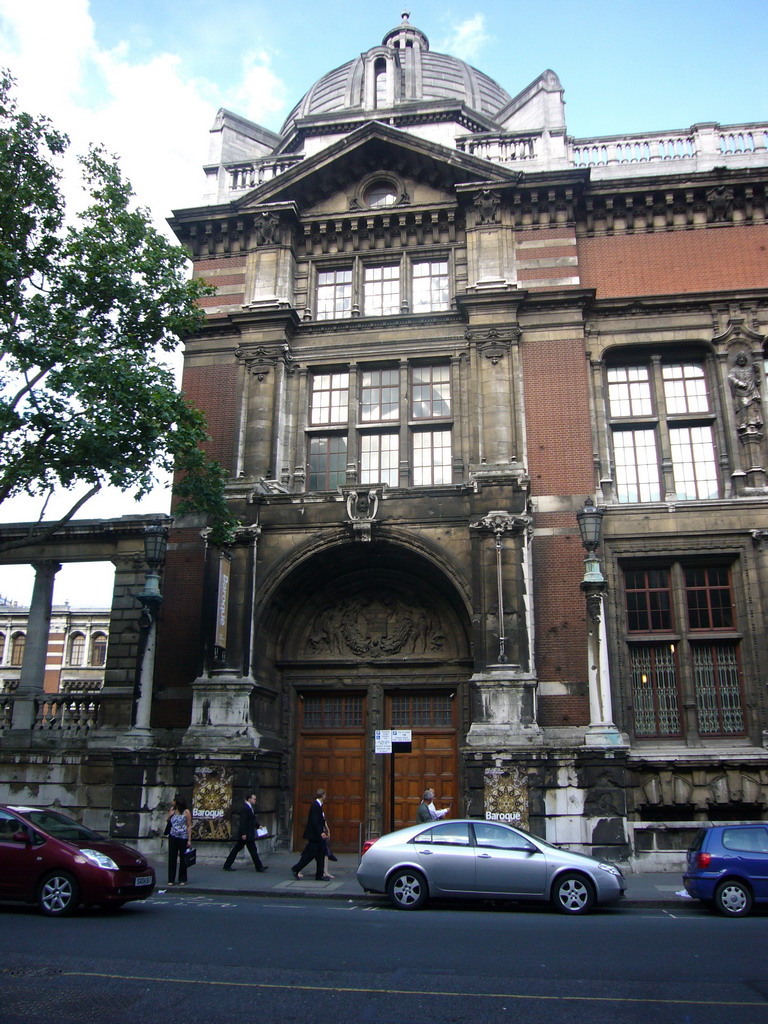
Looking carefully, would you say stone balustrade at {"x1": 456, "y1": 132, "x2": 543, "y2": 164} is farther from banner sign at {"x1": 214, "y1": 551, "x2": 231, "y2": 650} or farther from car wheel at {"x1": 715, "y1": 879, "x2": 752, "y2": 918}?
car wheel at {"x1": 715, "y1": 879, "x2": 752, "y2": 918}

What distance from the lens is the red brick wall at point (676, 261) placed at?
22.7 m

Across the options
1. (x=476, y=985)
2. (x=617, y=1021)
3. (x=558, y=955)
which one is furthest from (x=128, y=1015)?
(x=558, y=955)

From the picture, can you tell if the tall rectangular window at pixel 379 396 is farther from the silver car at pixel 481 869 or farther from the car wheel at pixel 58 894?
the car wheel at pixel 58 894

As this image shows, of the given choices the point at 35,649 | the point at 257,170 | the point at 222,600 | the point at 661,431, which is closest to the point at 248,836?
the point at 222,600

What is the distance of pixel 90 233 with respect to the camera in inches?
745

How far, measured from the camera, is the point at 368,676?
21.7 meters

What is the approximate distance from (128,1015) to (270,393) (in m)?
17.0

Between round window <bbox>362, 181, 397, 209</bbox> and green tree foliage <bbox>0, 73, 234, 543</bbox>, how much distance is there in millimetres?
6999

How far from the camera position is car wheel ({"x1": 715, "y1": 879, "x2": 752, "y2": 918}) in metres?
13.1

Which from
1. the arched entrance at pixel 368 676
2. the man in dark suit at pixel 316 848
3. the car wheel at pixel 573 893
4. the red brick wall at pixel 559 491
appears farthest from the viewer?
the arched entrance at pixel 368 676

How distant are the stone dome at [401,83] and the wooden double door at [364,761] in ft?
66.8

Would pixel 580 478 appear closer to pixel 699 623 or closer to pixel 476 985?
pixel 699 623

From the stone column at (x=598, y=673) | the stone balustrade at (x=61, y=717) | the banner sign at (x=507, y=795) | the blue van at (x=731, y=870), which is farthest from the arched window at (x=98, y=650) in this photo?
the blue van at (x=731, y=870)

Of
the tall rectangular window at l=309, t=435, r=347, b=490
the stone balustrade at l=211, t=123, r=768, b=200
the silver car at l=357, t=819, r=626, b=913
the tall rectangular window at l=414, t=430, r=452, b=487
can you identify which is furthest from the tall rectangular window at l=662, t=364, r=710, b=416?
the silver car at l=357, t=819, r=626, b=913
